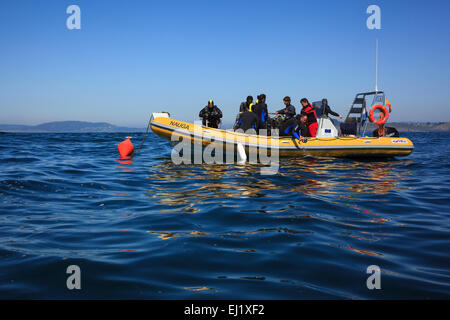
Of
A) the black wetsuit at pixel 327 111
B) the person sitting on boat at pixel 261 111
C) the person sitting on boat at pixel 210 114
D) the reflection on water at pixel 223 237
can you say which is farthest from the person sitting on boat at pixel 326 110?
Answer: the reflection on water at pixel 223 237

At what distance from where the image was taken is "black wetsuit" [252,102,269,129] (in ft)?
36.3

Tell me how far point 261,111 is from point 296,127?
127cm

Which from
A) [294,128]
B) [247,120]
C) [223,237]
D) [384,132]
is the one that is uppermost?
[247,120]

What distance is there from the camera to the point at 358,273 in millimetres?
2910

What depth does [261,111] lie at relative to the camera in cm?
1114

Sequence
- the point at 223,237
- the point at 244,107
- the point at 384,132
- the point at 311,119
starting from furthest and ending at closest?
1. the point at 384,132
2. the point at 244,107
3. the point at 311,119
4. the point at 223,237

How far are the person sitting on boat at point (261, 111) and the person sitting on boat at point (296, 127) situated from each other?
0.66 meters

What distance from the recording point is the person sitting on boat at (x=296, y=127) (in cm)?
1105

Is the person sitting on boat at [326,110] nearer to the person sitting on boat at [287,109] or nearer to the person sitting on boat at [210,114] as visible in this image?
the person sitting on boat at [287,109]

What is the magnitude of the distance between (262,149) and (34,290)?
29.3 feet

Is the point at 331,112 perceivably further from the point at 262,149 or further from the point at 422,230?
the point at 422,230

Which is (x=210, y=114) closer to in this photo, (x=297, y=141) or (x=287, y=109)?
(x=287, y=109)

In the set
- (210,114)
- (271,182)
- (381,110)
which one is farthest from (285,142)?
(271,182)
